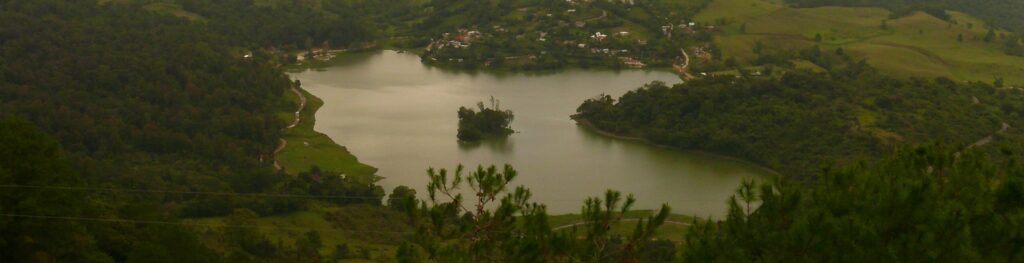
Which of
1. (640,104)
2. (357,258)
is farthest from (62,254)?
(640,104)

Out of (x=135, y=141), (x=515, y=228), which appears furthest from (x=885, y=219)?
(x=135, y=141)

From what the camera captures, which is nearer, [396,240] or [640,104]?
[396,240]

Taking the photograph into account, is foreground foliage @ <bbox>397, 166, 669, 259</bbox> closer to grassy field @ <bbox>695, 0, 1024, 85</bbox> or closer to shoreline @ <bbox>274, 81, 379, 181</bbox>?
shoreline @ <bbox>274, 81, 379, 181</bbox>

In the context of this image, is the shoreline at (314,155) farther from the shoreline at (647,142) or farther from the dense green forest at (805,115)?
the dense green forest at (805,115)

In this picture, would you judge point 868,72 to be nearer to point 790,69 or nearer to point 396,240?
point 790,69

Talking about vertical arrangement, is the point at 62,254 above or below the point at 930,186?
below

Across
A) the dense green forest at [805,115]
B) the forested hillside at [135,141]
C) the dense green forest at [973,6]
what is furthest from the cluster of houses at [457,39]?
the dense green forest at [973,6]

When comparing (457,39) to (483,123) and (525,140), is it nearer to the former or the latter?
(483,123)
